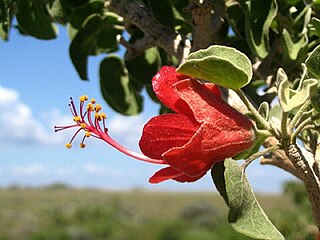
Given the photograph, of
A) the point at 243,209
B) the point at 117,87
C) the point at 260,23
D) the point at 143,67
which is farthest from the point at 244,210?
the point at 117,87

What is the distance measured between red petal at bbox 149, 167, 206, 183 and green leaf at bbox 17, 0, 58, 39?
0.62 meters

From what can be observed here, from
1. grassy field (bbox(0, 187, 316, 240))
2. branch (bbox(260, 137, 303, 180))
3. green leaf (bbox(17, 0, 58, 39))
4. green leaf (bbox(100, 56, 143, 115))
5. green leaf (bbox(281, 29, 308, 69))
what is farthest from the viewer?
grassy field (bbox(0, 187, 316, 240))

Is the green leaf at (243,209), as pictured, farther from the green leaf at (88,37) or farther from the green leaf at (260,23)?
the green leaf at (88,37)

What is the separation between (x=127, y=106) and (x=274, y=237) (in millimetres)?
928

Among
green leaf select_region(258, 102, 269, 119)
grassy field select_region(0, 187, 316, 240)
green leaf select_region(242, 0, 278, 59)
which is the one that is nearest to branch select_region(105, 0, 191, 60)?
green leaf select_region(242, 0, 278, 59)

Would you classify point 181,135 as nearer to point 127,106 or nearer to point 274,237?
point 274,237

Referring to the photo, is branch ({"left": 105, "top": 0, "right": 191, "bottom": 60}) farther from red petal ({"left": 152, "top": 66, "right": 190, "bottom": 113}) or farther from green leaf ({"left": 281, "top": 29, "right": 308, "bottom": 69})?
red petal ({"left": 152, "top": 66, "right": 190, "bottom": 113})

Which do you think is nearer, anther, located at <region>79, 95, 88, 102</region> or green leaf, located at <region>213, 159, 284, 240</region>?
green leaf, located at <region>213, 159, 284, 240</region>

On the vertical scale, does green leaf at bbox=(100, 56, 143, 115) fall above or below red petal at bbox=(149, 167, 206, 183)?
below

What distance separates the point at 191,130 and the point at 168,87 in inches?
2.9

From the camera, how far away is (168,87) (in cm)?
90

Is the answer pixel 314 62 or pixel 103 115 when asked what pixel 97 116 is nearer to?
pixel 103 115

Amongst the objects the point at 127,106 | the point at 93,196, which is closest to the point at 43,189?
the point at 93,196

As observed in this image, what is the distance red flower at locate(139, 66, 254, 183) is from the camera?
2.78 feet
